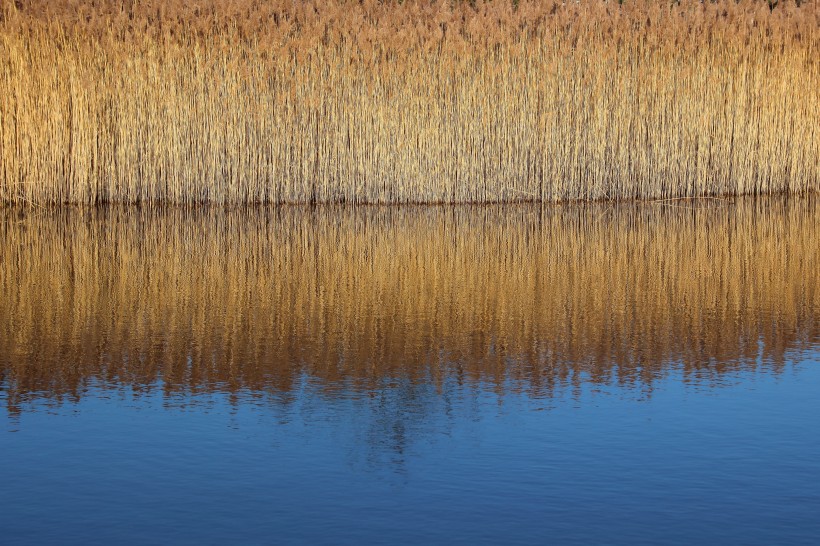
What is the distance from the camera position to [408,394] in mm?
5438

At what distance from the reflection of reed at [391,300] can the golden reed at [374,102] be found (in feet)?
4.11

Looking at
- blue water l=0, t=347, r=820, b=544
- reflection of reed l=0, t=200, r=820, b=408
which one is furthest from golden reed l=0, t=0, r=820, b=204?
blue water l=0, t=347, r=820, b=544

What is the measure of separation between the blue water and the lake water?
13mm

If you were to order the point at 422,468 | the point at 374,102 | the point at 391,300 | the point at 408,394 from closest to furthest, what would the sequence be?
the point at 422,468
the point at 408,394
the point at 391,300
the point at 374,102

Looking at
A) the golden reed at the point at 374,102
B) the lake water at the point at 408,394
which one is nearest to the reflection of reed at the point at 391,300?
the lake water at the point at 408,394

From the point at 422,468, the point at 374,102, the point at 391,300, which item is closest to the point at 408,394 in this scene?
the point at 422,468

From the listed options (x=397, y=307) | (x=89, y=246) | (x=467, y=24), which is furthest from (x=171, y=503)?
(x=467, y=24)

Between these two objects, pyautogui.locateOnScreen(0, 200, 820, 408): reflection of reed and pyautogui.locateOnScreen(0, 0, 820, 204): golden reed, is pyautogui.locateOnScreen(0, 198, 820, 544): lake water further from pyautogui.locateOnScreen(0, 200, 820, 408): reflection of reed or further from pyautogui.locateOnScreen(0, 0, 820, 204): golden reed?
pyautogui.locateOnScreen(0, 0, 820, 204): golden reed

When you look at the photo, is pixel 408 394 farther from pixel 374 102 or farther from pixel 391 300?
pixel 374 102

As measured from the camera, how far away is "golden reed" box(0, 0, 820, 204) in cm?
1341

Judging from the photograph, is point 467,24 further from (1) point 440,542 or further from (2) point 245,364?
(1) point 440,542

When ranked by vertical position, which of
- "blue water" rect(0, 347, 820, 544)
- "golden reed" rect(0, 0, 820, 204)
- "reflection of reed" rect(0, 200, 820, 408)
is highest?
"golden reed" rect(0, 0, 820, 204)

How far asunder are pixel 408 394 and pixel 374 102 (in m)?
8.93

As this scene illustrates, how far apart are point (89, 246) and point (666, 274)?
5.14m
